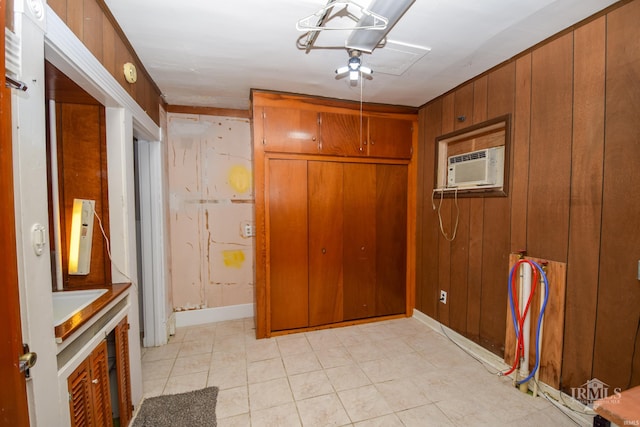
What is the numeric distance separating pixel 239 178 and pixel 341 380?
233 centimetres

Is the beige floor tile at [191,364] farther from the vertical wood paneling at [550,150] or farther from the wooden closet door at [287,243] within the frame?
the vertical wood paneling at [550,150]

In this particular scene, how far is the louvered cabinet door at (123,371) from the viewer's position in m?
1.52

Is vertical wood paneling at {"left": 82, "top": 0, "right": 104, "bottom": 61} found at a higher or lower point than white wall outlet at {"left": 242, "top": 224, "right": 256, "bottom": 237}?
higher

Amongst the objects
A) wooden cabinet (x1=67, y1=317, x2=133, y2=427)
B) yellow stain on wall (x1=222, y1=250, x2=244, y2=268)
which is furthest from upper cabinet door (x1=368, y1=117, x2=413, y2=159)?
wooden cabinet (x1=67, y1=317, x2=133, y2=427)

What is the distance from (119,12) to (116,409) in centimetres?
233

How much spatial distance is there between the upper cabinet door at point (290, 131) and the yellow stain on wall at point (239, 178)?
0.65 m

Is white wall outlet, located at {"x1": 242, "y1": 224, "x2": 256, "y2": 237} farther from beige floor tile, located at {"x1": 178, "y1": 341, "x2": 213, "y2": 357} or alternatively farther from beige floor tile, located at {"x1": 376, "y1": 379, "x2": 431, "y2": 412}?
beige floor tile, located at {"x1": 376, "y1": 379, "x2": 431, "y2": 412}

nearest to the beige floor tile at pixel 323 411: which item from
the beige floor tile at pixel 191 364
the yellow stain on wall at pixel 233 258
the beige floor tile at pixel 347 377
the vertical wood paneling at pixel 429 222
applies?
Answer: the beige floor tile at pixel 347 377

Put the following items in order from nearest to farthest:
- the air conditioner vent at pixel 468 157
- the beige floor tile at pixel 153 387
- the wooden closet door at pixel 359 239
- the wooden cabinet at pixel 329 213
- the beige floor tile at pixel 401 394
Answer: the beige floor tile at pixel 401 394 → the beige floor tile at pixel 153 387 → the air conditioner vent at pixel 468 157 → the wooden cabinet at pixel 329 213 → the wooden closet door at pixel 359 239

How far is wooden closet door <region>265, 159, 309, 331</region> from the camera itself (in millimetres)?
2672

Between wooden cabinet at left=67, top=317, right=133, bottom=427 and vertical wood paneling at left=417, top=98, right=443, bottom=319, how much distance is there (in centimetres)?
276

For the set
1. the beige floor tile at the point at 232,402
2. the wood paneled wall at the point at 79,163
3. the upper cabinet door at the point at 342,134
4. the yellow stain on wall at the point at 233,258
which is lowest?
the beige floor tile at the point at 232,402

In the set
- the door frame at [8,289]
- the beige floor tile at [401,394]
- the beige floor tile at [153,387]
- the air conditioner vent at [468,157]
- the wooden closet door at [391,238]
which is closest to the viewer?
the door frame at [8,289]

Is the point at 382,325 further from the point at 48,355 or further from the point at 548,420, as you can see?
A: the point at 48,355
